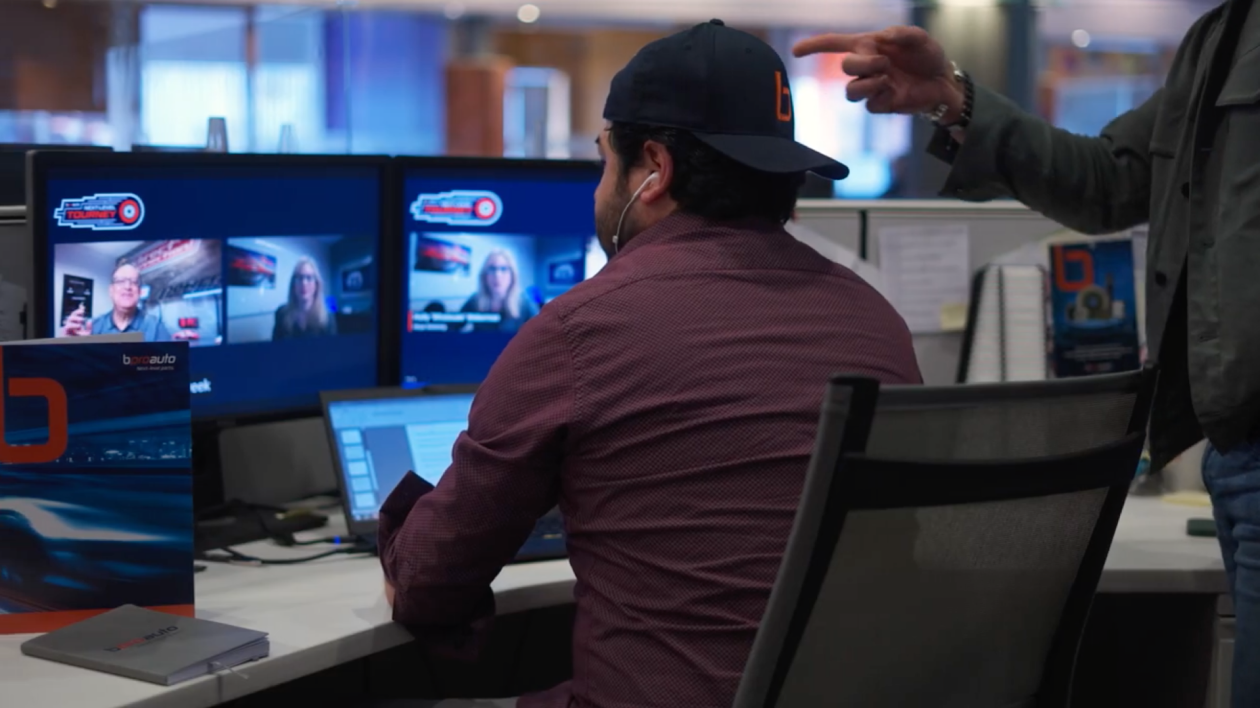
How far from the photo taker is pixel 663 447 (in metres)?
1.21

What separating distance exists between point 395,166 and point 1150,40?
659cm

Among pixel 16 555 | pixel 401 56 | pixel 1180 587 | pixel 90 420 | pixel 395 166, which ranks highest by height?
pixel 401 56

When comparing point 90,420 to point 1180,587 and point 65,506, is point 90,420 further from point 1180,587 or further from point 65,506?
point 1180,587

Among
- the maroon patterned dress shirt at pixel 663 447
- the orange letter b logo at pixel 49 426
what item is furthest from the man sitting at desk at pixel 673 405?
the orange letter b logo at pixel 49 426

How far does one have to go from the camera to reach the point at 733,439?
1.20 metres


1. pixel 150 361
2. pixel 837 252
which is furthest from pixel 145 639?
pixel 837 252

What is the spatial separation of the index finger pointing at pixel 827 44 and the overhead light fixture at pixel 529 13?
19.7 feet

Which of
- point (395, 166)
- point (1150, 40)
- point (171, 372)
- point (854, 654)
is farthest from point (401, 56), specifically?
point (854, 654)

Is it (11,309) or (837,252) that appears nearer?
(11,309)

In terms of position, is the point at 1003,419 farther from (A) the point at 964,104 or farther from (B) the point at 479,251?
(B) the point at 479,251

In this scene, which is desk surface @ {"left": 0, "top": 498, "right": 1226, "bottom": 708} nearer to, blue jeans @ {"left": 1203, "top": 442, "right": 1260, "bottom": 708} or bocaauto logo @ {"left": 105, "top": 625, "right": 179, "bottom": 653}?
bocaauto logo @ {"left": 105, "top": 625, "right": 179, "bottom": 653}

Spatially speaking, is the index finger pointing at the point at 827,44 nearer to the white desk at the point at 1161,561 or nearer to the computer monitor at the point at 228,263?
the computer monitor at the point at 228,263

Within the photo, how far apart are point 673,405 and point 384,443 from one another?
70cm

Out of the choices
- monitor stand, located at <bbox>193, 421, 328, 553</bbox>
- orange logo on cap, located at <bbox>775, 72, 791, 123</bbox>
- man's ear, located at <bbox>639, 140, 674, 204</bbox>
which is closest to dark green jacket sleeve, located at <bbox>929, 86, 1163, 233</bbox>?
orange logo on cap, located at <bbox>775, 72, 791, 123</bbox>
